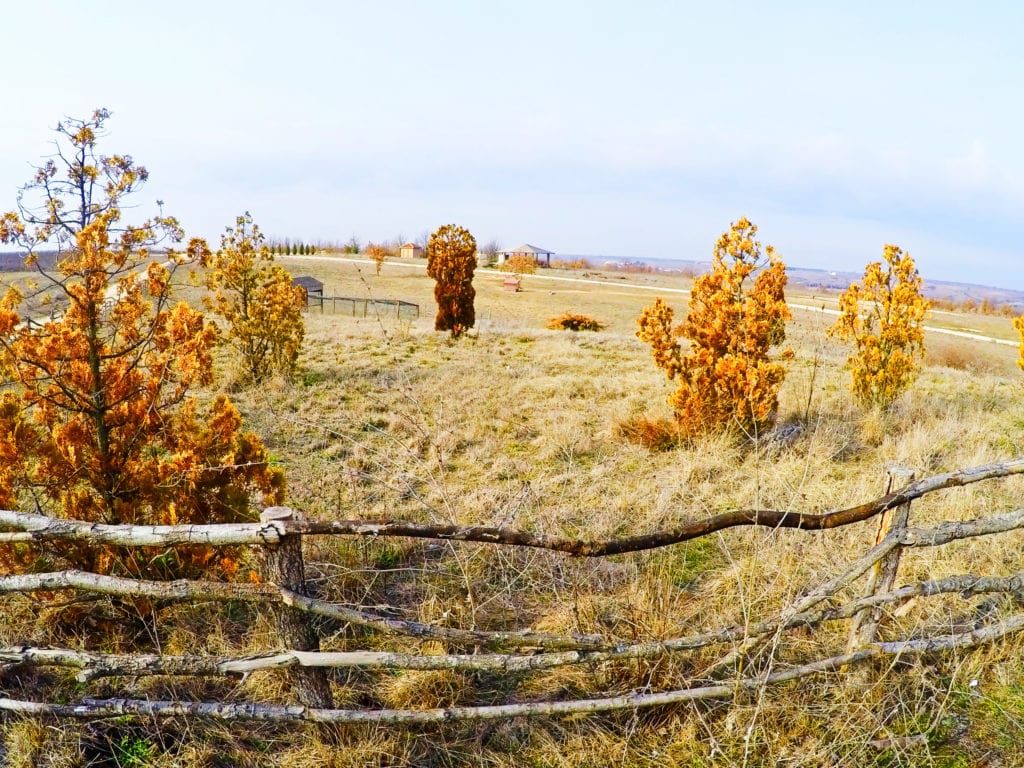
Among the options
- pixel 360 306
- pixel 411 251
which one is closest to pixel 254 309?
pixel 360 306

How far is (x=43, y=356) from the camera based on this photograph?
3375 mm

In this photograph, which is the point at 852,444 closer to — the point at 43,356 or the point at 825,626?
the point at 825,626

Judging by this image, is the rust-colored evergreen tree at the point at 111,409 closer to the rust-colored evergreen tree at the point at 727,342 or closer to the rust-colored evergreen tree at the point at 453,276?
the rust-colored evergreen tree at the point at 727,342

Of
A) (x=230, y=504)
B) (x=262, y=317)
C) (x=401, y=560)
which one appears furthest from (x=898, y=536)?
(x=262, y=317)

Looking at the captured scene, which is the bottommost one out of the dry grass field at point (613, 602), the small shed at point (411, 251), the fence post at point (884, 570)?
the dry grass field at point (613, 602)

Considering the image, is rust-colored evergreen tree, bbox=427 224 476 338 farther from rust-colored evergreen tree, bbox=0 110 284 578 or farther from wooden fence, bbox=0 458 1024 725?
wooden fence, bbox=0 458 1024 725

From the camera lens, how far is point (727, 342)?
6590 mm

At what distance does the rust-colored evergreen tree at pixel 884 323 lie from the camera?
7.94m

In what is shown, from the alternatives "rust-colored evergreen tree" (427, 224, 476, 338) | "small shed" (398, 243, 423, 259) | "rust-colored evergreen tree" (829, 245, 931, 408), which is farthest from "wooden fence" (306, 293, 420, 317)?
"small shed" (398, 243, 423, 259)

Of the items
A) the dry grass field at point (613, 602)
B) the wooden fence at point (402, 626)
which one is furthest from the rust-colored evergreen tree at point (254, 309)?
the wooden fence at point (402, 626)

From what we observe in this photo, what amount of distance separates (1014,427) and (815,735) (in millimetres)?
6832

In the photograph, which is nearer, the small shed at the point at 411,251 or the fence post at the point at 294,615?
the fence post at the point at 294,615

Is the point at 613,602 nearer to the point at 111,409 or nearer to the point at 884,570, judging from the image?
the point at 884,570

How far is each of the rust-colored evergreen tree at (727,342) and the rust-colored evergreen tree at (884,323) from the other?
7.12 ft
